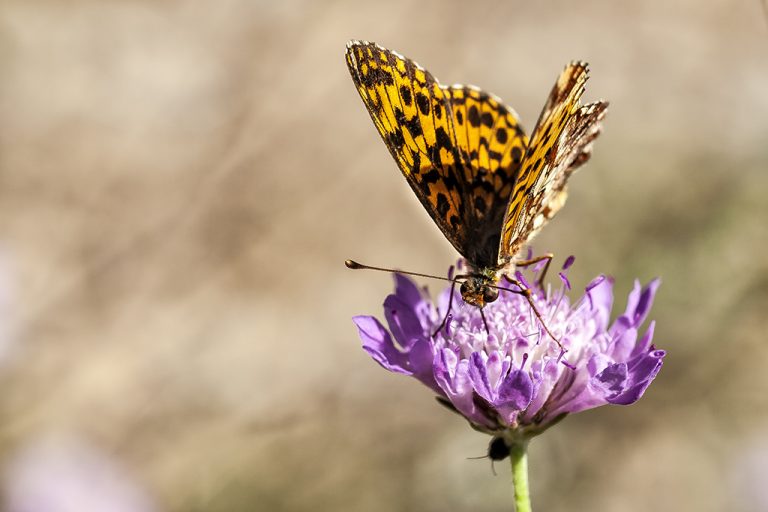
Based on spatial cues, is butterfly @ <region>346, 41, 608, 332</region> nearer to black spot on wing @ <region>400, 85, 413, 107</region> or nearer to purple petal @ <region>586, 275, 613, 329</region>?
black spot on wing @ <region>400, 85, 413, 107</region>

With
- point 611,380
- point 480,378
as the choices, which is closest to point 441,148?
point 480,378

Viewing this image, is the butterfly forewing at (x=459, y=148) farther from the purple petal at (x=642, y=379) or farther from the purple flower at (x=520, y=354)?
the purple petal at (x=642, y=379)

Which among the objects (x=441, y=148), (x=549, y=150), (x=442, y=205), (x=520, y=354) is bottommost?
(x=520, y=354)

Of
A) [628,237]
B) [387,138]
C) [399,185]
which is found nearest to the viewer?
[387,138]

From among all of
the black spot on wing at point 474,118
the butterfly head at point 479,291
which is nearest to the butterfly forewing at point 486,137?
the black spot on wing at point 474,118

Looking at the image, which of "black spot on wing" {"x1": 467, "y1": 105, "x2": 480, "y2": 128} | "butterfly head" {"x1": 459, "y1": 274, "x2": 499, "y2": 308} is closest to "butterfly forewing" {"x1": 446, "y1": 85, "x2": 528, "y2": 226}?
"black spot on wing" {"x1": 467, "y1": 105, "x2": 480, "y2": 128}

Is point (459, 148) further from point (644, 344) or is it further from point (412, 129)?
point (644, 344)

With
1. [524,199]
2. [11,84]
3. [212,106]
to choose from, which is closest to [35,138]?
[11,84]

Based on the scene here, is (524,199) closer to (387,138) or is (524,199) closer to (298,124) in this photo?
(387,138)
